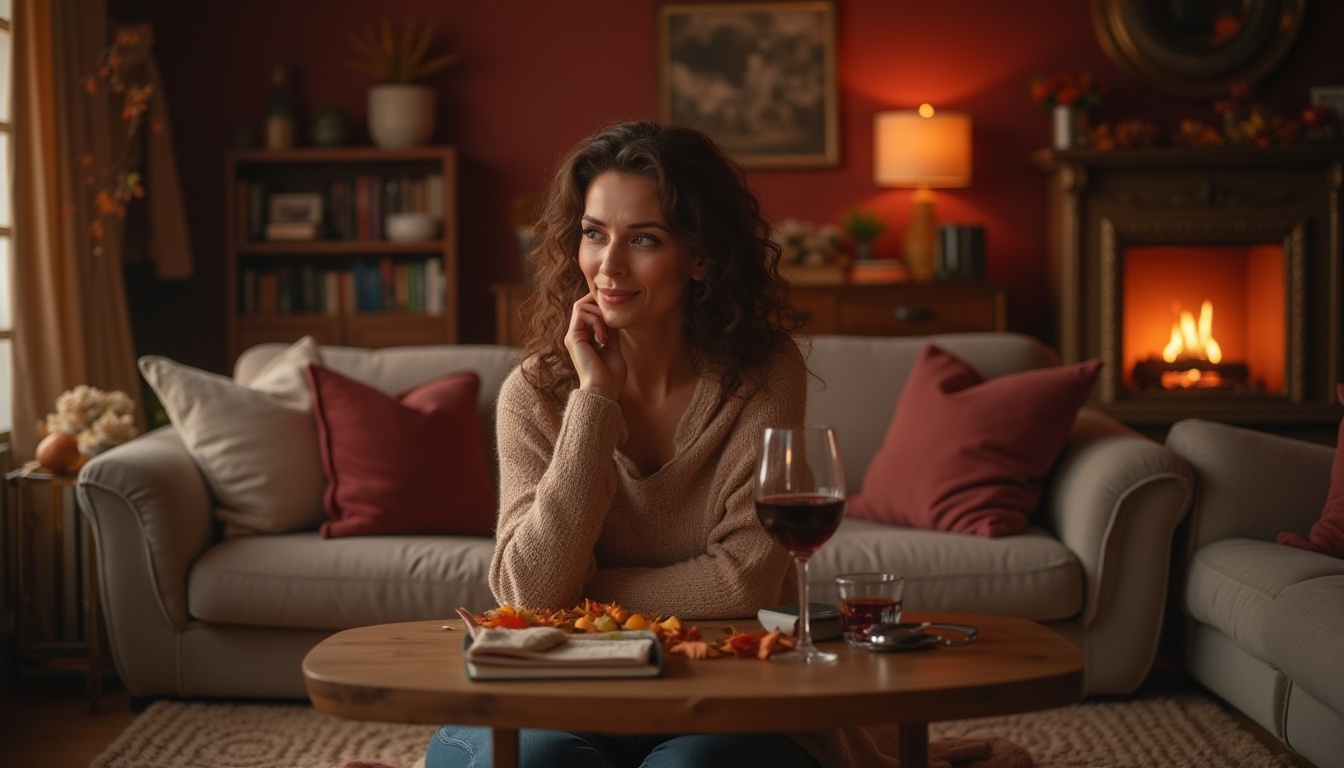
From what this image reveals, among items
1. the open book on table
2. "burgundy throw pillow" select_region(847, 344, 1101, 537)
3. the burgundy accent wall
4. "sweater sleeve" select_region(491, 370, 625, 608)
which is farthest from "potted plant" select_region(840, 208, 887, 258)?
the open book on table

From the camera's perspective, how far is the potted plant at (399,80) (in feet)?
17.5

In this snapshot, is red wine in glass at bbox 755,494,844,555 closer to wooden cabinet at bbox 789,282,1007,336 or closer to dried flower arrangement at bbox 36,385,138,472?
dried flower arrangement at bbox 36,385,138,472

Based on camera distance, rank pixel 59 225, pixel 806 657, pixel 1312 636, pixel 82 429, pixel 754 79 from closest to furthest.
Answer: pixel 806 657
pixel 1312 636
pixel 82 429
pixel 59 225
pixel 754 79

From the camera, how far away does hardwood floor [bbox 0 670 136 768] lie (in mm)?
2795

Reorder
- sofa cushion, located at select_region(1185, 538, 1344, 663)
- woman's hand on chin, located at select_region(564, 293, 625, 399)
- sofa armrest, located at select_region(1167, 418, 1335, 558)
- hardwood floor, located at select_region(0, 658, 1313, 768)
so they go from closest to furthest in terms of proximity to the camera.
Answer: woman's hand on chin, located at select_region(564, 293, 625, 399) < sofa cushion, located at select_region(1185, 538, 1344, 663) < hardwood floor, located at select_region(0, 658, 1313, 768) < sofa armrest, located at select_region(1167, 418, 1335, 558)

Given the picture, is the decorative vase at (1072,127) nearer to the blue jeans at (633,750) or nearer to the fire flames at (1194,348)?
the fire flames at (1194,348)

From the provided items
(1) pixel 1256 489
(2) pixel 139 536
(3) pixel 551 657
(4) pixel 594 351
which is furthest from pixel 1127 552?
(2) pixel 139 536

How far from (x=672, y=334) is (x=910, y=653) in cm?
76

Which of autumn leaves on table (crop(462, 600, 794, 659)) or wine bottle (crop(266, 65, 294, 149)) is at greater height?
wine bottle (crop(266, 65, 294, 149))

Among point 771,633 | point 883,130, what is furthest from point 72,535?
point 883,130

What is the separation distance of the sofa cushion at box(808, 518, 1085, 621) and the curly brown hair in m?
0.95

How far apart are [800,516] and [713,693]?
0.64 feet

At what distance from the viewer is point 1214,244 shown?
5.29 meters

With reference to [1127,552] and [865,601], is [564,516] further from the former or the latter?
Result: [1127,552]
